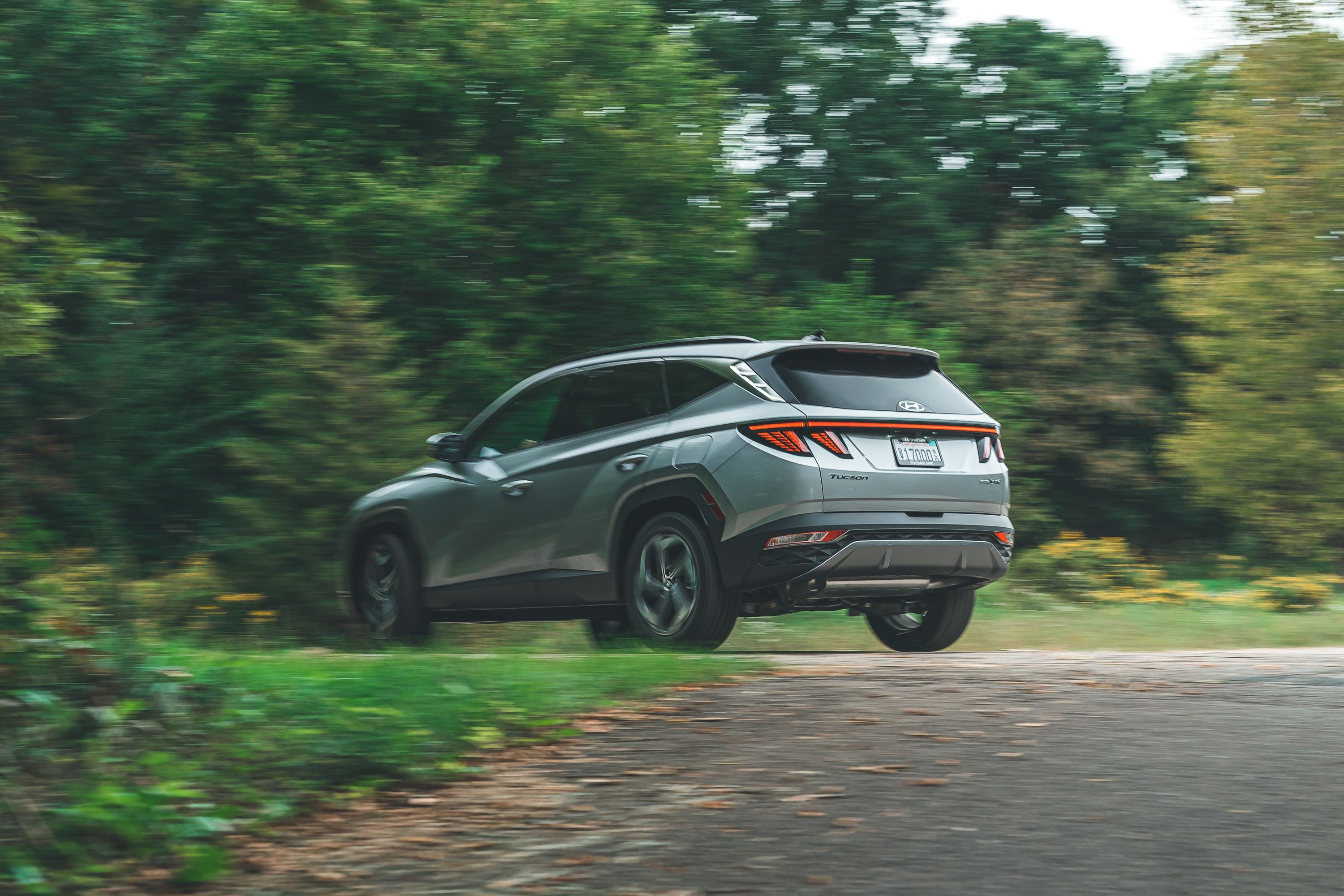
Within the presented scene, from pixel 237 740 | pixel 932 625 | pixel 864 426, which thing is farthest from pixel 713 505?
pixel 237 740

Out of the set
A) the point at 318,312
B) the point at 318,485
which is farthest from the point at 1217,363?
the point at 318,485

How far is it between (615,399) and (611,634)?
5.40ft

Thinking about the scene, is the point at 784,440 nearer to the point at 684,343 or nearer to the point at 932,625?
the point at 684,343

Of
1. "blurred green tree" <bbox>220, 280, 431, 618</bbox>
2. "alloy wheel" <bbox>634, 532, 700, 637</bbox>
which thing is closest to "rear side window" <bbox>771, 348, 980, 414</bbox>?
"alloy wheel" <bbox>634, 532, 700, 637</bbox>

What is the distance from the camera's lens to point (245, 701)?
5.61 meters

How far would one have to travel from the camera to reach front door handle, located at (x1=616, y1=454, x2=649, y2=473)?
338 inches

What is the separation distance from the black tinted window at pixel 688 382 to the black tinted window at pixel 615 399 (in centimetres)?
9

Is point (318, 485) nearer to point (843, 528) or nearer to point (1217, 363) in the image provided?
point (843, 528)

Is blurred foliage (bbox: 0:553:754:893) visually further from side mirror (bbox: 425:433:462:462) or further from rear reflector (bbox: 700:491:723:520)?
side mirror (bbox: 425:433:462:462)

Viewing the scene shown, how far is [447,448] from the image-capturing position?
33.4 feet

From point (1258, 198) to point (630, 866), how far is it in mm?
18411

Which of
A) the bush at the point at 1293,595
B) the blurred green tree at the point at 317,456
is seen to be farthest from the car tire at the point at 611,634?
the bush at the point at 1293,595

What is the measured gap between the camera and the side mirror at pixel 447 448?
10.2 metres

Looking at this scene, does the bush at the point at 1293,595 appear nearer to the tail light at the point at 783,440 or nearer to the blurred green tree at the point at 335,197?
the blurred green tree at the point at 335,197
